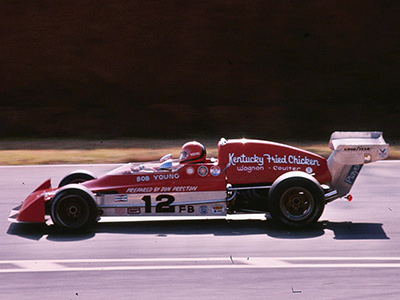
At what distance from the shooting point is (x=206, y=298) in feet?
17.6

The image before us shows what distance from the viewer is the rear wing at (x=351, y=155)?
7961 mm

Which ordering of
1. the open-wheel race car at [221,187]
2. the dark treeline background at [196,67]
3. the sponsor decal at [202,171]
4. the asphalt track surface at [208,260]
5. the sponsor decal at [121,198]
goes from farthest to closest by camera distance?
the dark treeline background at [196,67] < the sponsor decal at [202,171] < the sponsor decal at [121,198] < the open-wheel race car at [221,187] < the asphalt track surface at [208,260]

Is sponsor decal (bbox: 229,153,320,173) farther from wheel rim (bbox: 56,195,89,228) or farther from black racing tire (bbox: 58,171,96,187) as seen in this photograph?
black racing tire (bbox: 58,171,96,187)

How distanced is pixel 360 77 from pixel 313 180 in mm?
18171

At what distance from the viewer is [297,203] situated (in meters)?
7.64

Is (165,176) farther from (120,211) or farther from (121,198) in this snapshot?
(120,211)

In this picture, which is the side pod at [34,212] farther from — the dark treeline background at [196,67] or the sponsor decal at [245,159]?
the dark treeline background at [196,67]

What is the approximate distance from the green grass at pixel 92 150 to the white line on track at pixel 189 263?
823 cm

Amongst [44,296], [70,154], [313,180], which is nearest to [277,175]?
[313,180]

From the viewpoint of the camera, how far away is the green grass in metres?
15.1

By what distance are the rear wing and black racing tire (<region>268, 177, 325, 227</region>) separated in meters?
0.76

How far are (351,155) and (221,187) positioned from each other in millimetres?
1874

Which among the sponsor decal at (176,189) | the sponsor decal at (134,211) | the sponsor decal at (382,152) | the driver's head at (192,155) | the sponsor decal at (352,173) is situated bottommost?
the sponsor decal at (134,211)

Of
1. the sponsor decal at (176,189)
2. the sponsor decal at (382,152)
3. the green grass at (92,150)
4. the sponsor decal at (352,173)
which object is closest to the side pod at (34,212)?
the sponsor decal at (176,189)
